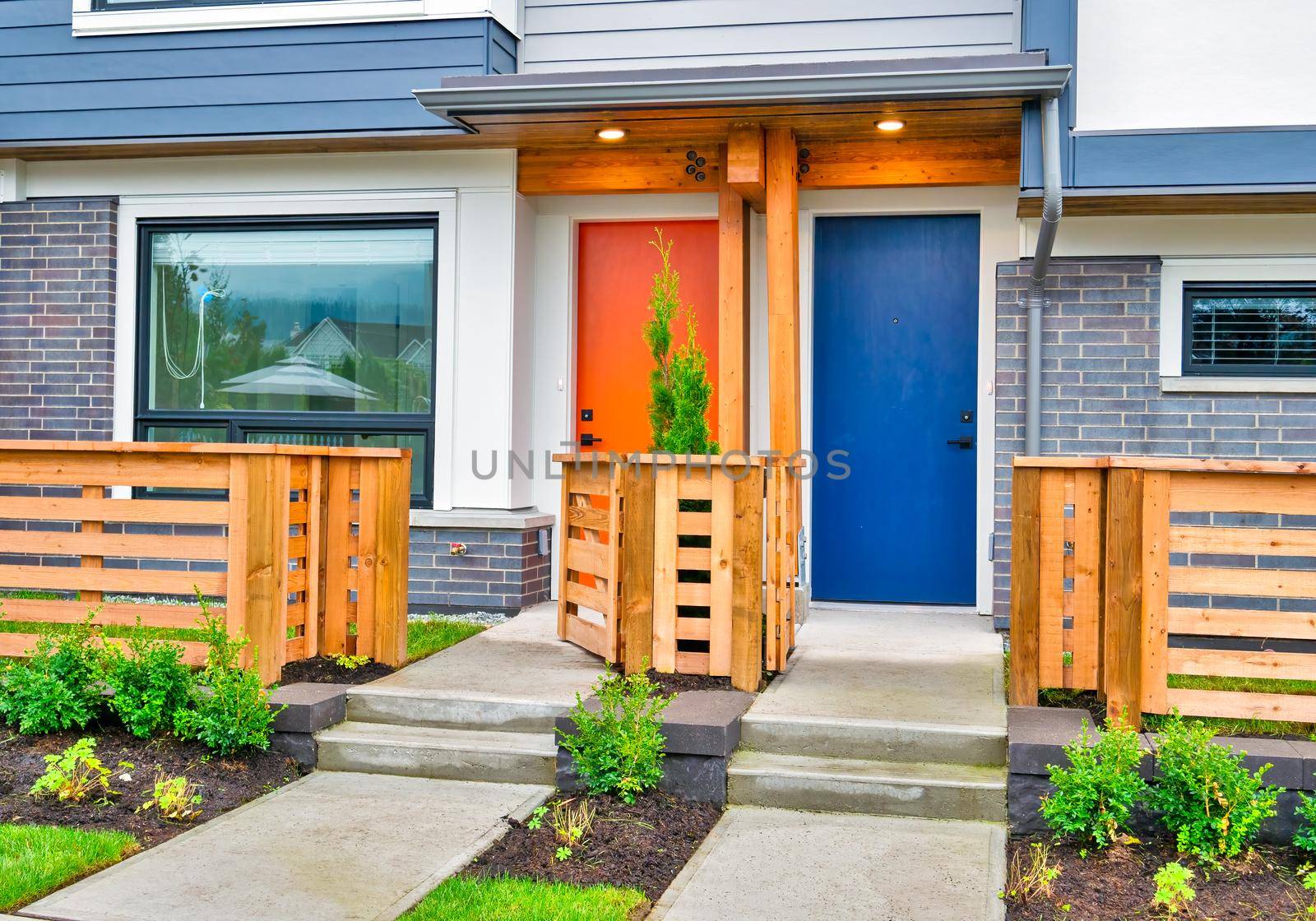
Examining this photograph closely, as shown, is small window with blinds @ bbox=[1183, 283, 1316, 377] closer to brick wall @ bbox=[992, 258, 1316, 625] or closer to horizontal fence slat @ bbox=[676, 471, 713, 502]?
brick wall @ bbox=[992, 258, 1316, 625]

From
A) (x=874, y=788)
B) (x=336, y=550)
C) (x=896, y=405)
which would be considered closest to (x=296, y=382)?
(x=336, y=550)

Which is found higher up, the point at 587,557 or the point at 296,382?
the point at 296,382

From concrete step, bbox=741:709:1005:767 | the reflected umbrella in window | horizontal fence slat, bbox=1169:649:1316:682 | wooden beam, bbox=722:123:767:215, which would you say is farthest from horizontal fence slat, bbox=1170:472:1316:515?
the reflected umbrella in window

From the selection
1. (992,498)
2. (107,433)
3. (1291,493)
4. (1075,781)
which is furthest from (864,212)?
(107,433)

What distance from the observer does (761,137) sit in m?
7.29

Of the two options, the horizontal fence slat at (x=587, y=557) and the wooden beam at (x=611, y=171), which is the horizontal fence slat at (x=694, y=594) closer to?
the horizontal fence slat at (x=587, y=557)

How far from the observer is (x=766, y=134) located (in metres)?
7.39

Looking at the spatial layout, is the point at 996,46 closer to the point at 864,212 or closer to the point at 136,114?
the point at 864,212

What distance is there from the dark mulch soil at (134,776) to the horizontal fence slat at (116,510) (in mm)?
1002

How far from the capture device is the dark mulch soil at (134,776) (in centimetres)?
449

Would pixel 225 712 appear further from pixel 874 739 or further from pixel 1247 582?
pixel 1247 582

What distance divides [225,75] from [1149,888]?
23.9 feet

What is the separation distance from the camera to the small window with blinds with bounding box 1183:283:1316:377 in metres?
7.31

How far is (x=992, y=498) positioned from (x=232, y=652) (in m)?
4.75
